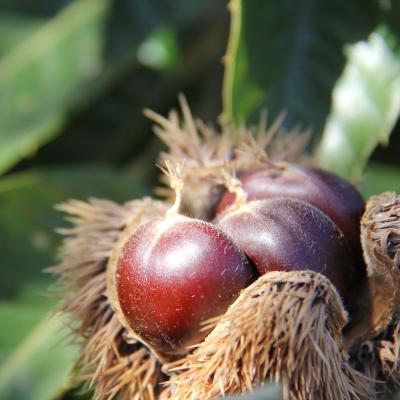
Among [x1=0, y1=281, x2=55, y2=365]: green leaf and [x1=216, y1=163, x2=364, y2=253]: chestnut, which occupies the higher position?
[x1=216, y1=163, x2=364, y2=253]: chestnut

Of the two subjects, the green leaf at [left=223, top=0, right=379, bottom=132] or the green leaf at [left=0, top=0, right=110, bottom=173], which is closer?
the green leaf at [left=223, top=0, right=379, bottom=132]

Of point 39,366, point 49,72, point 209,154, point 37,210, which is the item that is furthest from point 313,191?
point 49,72

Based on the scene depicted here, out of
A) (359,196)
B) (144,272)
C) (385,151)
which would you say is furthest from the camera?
(385,151)

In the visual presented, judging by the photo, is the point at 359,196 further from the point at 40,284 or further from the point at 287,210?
the point at 40,284

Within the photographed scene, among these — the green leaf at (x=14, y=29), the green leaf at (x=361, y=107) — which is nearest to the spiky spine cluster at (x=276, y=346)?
the green leaf at (x=361, y=107)

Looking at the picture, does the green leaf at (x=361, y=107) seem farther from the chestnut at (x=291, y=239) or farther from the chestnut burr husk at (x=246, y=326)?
the chestnut at (x=291, y=239)

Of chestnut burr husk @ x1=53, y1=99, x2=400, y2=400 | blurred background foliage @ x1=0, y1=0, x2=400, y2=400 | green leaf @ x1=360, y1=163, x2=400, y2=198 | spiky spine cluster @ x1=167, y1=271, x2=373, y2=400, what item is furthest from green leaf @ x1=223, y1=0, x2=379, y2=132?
spiky spine cluster @ x1=167, y1=271, x2=373, y2=400

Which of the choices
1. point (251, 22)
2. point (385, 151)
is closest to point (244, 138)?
point (251, 22)

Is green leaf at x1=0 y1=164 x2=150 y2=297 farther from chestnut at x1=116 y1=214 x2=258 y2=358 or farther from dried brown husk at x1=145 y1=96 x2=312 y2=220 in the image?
chestnut at x1=116 y1=214 x2=258 y2=358
